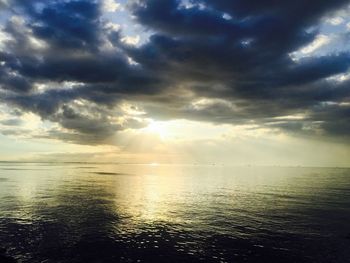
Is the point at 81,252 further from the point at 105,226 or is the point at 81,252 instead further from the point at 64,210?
the point at 64,210

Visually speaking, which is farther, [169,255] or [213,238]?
[213,238]

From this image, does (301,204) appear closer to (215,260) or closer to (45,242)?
(215,260)

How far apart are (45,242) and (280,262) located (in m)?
30.6

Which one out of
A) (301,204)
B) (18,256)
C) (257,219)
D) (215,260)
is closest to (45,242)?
(18,256)

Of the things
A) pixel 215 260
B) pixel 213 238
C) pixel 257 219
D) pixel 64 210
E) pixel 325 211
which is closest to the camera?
pixel 215 260

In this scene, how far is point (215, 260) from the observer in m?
37.3

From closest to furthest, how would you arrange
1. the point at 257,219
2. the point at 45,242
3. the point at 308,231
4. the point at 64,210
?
the point at 45,242 < the point at 308,231 < the point at 257,219 < the point at 64,210

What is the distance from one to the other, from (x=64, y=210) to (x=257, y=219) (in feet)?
130

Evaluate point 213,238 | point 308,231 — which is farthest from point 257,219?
point 213,238

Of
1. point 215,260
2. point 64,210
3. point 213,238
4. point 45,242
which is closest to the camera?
point 215,260

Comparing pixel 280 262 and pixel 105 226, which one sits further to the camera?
pixel 105 226

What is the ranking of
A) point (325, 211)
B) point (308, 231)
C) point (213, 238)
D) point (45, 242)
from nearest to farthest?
point (45, 242), point (213, 238), point (308, 231), point (325, 211)

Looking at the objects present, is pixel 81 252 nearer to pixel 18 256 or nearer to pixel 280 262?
pixel 18 256

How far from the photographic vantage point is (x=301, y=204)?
81.4 metres
